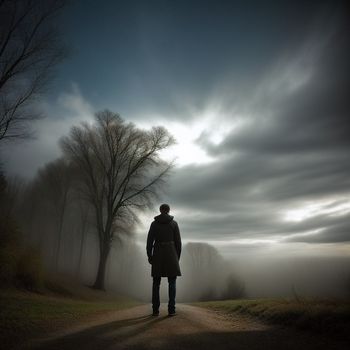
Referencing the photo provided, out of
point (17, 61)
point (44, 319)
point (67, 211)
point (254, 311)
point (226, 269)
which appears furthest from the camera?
point (226, 269)

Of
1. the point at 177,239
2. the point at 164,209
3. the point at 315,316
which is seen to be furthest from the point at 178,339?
the point at 164,209

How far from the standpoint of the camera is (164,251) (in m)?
7.39

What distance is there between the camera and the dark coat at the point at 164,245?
286 inches

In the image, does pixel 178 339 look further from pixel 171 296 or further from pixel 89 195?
pixel 89 195

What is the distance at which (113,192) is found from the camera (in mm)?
22281

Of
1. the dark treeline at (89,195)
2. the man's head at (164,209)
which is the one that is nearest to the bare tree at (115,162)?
the dark treeline at (89,195)

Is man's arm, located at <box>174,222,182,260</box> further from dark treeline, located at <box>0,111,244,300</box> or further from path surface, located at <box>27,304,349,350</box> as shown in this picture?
dark treeline, located at <box>0,111,244,300</box>

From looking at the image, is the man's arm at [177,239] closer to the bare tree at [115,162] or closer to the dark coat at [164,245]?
the dark coat at [164,245]

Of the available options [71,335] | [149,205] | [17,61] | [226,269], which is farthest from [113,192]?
[226,269]

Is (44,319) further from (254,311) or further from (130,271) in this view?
(130,271)

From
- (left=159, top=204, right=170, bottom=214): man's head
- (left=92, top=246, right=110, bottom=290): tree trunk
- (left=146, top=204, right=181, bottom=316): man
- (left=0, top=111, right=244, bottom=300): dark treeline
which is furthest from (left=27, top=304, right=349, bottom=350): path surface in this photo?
(left=92, top=246, right=110, bottom=290): tree trunk

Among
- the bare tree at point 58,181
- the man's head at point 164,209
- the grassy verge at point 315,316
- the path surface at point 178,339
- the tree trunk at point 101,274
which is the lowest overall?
the path surface at point 178,339

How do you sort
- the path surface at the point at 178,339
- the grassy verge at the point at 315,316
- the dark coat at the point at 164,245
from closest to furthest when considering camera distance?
the path surface at the point at 178,339 → the grassy verge at the point at 315,316 → the dark coat at the point at 164,245

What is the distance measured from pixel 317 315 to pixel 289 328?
0.62 m
